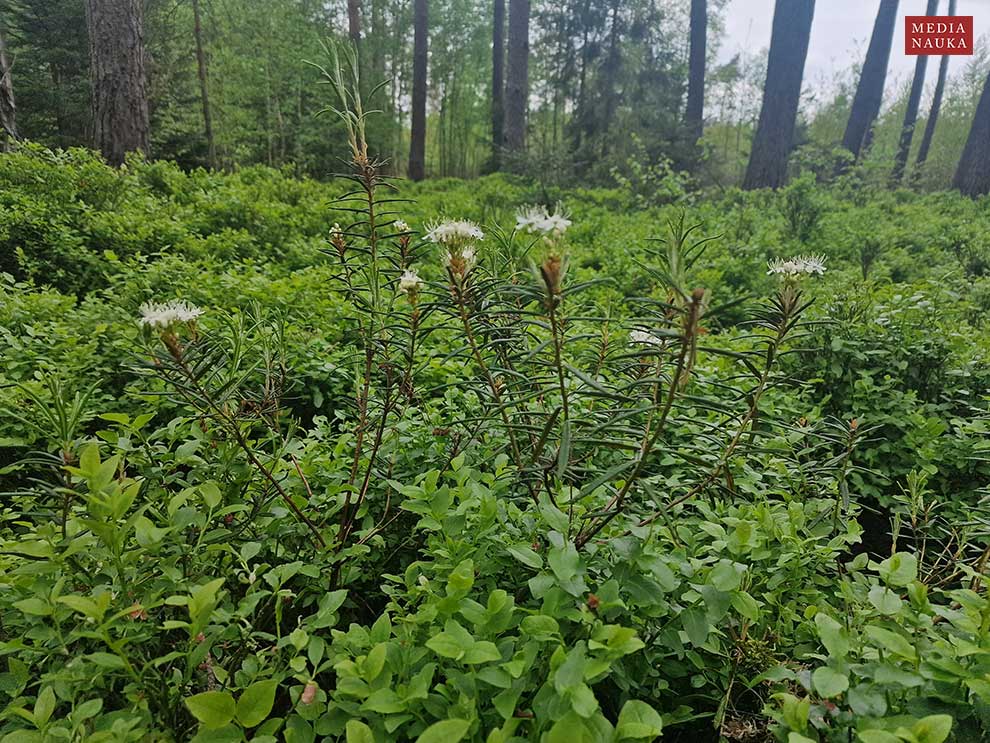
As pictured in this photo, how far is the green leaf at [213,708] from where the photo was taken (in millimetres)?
769

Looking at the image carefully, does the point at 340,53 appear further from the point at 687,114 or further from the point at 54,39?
the point at 687,114

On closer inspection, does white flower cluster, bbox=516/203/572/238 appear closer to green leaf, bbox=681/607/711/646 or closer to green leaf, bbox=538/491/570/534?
green leaf, bbox=538/491/570/534

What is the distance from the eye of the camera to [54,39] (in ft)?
26.9

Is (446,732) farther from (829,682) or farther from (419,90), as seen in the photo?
(419,90)

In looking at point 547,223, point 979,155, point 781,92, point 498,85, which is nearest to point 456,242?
point 547,223

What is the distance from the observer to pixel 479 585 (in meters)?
1.15

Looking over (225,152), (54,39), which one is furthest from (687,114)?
(54,39)

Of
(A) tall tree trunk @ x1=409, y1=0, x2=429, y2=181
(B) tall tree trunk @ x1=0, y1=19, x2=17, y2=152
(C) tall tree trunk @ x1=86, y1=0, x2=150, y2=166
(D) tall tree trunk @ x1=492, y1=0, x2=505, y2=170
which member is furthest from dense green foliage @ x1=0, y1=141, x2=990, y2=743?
(A) tall tree trunk @ x1=409, y1=0, x2=429, y2=181

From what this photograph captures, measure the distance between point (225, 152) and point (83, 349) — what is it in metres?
13.0

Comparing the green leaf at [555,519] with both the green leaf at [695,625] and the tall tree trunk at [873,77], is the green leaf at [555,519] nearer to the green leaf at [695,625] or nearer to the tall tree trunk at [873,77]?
the green leaf at [695,625]

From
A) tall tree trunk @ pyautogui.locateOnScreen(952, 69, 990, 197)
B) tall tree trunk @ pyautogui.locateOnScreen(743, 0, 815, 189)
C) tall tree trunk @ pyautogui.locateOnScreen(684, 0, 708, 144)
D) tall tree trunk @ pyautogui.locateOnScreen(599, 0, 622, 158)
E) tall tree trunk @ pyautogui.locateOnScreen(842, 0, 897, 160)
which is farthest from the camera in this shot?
tall tree trunk @ pyautogui.locateOnScreen(599, 0, 622, 158)

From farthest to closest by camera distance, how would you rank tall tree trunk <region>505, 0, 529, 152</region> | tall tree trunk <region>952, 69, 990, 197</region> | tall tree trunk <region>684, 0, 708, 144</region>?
1. tall tree trunk <region>684, 0, 708, 144</region>
2. tall tree trunk <region>505, 0, 529, 152</region>
3. tall tree trunk <region>952, 69, 990, 197</region>

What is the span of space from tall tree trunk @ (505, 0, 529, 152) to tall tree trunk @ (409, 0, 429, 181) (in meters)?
2.65

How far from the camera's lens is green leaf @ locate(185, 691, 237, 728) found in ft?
2.52
